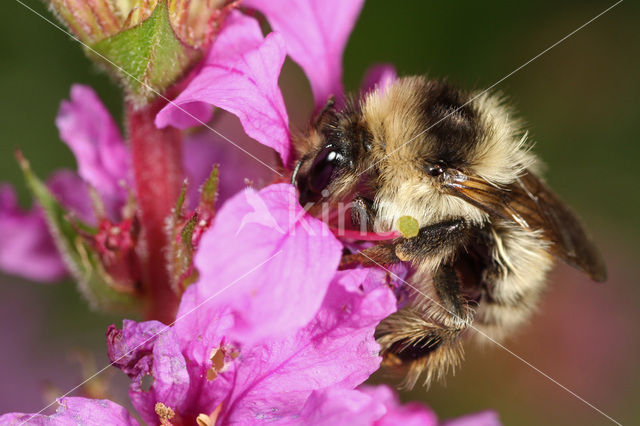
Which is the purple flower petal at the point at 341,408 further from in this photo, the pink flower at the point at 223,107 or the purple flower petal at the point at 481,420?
the purple flower petal at the point at 481,420

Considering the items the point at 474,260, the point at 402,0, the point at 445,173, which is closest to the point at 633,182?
the point at 402,0

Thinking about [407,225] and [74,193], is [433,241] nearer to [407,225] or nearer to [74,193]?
[407,225]

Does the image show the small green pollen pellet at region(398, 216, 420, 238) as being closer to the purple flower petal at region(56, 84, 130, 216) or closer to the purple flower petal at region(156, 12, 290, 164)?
the purple flower petal at region(156, 12, 290, 164)

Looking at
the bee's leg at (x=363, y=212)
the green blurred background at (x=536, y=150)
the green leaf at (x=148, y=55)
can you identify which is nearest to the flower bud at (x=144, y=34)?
the green leaf at (x=148, y=55)

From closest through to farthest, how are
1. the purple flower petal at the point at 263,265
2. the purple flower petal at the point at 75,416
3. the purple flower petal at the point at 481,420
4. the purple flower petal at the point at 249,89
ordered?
1. the purple flower petal at the point at 263,265
2. the purple flower petal at the point at 75,416
3. the purple flower petal at the point at 249,89
4. the purple flower petal at the point at 481,420

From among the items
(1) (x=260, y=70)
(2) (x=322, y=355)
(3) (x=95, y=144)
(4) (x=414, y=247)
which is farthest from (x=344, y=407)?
Result: (3) (x=95, y=144)

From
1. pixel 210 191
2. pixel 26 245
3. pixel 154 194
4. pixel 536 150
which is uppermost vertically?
pixel 210 191

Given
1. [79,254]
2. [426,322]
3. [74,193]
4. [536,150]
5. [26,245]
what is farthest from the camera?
[536,150]
